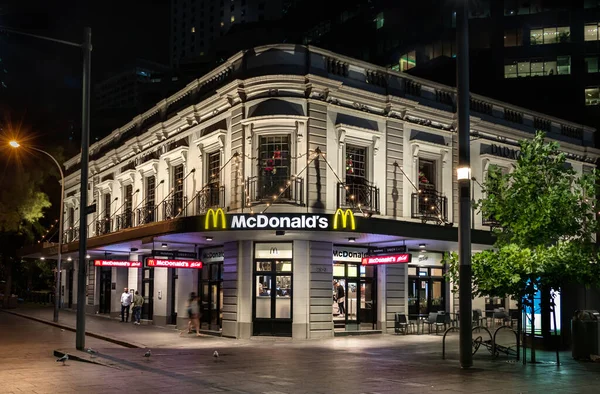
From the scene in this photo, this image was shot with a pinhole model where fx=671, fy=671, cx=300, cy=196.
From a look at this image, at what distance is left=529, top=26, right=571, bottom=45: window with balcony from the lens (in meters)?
63.2

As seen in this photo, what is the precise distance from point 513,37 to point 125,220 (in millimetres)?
45099

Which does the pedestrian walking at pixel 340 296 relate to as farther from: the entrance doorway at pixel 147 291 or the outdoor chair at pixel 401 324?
the entrance doorway at pixel 147 291

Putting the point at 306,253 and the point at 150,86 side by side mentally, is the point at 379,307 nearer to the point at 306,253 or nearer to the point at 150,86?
the point at 306,253

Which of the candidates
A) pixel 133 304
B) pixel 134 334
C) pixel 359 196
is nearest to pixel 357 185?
pixel 359 196

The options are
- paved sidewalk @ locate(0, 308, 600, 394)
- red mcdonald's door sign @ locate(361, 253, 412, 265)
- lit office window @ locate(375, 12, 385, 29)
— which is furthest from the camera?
lit office window @ locate(375, 12, 385, 29)

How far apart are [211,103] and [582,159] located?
1968 cm

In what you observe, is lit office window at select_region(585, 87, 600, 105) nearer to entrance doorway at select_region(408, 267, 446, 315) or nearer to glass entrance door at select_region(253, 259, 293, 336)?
entrance doorway at select_region(408, 267, 446, 315)

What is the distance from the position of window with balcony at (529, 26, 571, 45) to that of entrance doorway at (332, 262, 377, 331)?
45.9 m

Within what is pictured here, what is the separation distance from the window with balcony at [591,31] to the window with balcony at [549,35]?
4.69 ft

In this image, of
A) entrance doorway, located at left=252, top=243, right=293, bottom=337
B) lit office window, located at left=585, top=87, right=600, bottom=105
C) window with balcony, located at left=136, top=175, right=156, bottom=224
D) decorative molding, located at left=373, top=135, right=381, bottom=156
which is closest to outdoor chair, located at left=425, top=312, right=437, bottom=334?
entrance doorway, located at left=252, top=243, right=293, bottom=337

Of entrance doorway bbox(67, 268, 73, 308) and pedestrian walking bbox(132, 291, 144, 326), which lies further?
entrance doorway bbox(67, 268, 73, 308)

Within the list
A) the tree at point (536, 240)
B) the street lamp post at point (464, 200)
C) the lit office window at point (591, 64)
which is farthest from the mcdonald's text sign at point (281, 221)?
the lit office window at point (591, 64)

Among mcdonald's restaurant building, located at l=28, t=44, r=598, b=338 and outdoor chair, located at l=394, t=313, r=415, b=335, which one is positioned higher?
mcdonald's restaurant building, located at l=28, t=44, r=598, b=338

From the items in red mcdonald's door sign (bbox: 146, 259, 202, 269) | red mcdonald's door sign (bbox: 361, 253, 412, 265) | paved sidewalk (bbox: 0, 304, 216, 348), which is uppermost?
red mcdonald's door sign (bbox: 361, 253, 412, 265)
